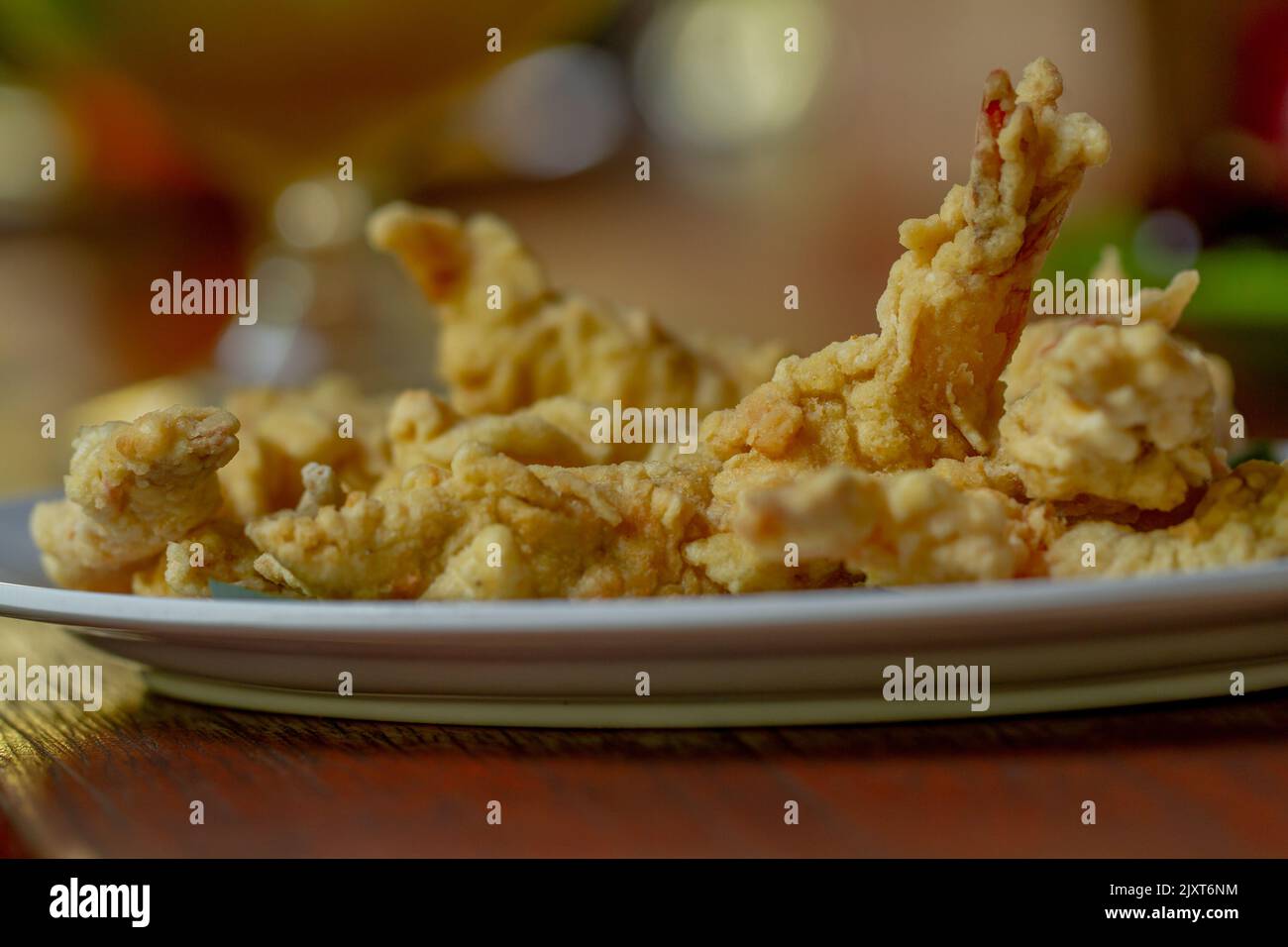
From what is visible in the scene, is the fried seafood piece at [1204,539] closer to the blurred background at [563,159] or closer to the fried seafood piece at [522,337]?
the blurred background at [563,159]

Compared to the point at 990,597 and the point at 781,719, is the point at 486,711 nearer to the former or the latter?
the point at 781,719

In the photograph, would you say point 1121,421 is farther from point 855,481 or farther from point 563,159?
point 563,159

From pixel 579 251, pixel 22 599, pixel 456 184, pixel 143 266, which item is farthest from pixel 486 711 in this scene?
pixel 456 184

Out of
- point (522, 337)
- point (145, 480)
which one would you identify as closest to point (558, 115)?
point (522, 337)

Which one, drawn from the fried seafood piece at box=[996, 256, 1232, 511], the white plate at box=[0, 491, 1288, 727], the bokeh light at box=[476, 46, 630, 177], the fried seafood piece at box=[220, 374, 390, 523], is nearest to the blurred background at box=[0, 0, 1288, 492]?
the bokeh light at box=[476, 46, 630, 177]

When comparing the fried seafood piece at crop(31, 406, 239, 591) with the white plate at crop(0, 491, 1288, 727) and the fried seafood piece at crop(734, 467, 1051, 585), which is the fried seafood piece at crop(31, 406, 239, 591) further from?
the fried seafood piece at crop(734, 467, 1051, 585)
